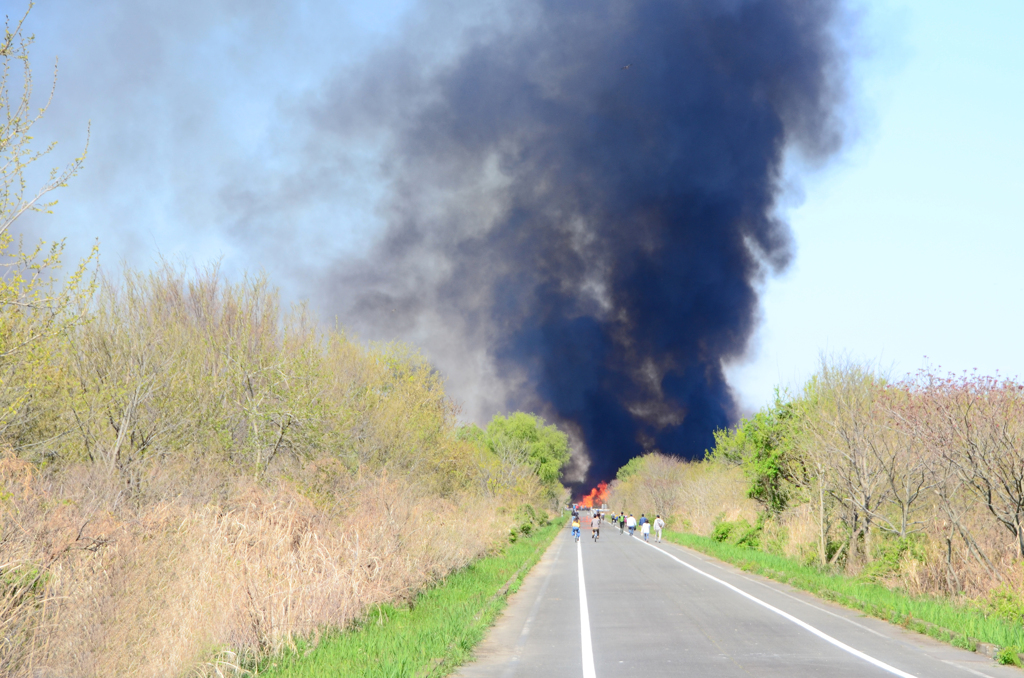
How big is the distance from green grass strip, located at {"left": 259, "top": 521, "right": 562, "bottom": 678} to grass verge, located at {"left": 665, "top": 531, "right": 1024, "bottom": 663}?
7.12 m

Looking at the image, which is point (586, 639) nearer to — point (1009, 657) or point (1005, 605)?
point (1009, 657)

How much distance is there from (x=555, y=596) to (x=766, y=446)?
17.0 metres

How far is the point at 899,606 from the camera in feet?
44.9

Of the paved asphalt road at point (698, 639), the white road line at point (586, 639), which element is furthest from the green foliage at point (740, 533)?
the white road line at point (586, 639)

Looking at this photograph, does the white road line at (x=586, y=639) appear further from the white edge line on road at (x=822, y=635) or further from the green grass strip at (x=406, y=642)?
the green grass strip at (x=406, y=642)

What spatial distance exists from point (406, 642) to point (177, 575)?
3766 millimetres

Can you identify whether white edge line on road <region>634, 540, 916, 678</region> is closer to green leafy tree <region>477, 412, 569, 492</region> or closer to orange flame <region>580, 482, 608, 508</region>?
green leafy tree <region>477, 412, 569, 492</region>

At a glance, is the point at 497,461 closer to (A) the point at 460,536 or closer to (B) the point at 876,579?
(A) the point at 460,536

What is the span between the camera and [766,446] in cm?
3102

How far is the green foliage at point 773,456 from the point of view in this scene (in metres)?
Answer: 29.0

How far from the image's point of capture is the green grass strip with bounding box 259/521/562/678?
869 centimetres

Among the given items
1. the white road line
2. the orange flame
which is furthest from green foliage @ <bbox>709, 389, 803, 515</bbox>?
the orange flame

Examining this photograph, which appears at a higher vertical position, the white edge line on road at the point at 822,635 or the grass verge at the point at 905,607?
the grass verge at the point at 905,607

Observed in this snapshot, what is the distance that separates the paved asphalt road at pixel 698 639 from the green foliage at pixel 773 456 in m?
10.9
